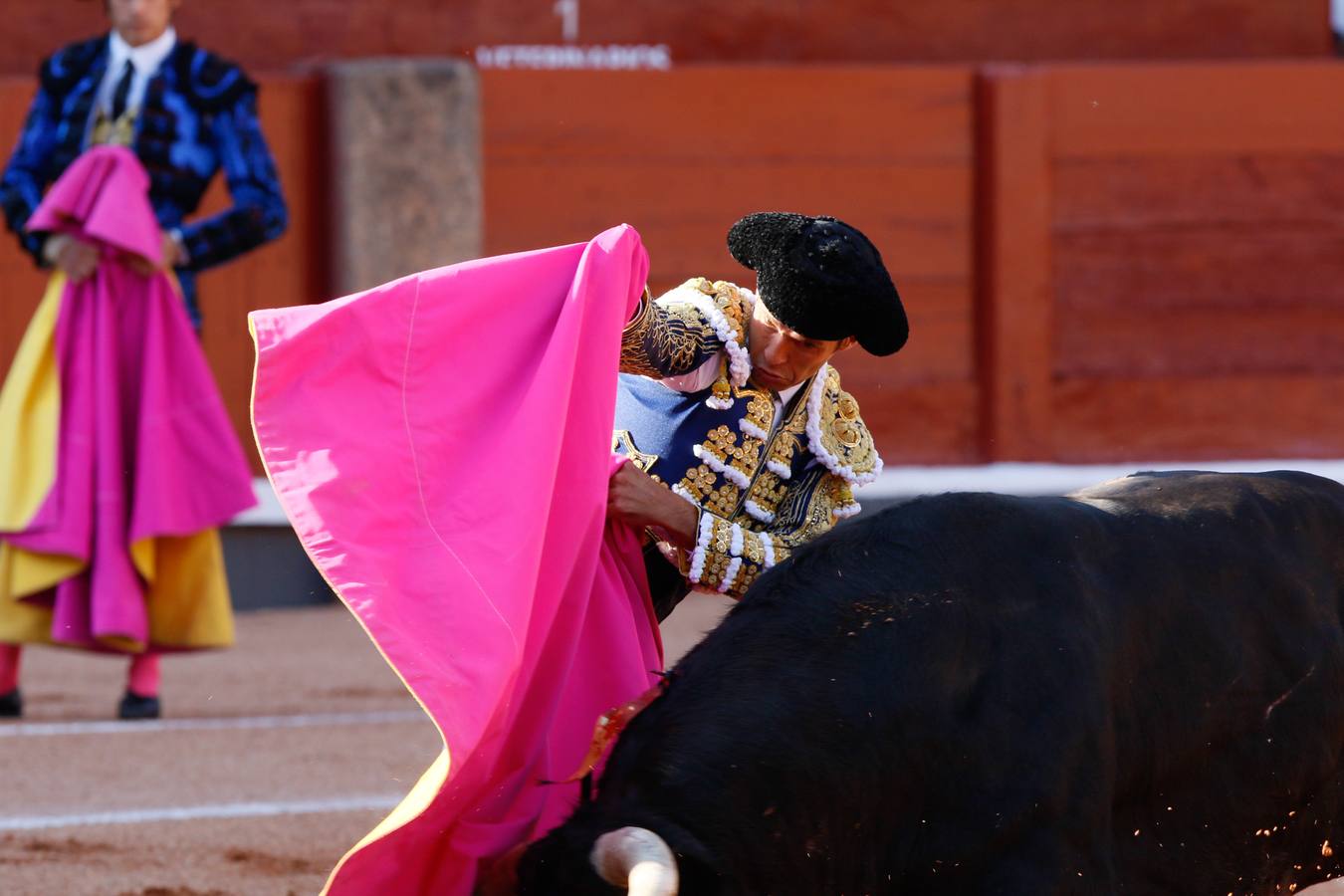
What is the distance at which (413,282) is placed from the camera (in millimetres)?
2322

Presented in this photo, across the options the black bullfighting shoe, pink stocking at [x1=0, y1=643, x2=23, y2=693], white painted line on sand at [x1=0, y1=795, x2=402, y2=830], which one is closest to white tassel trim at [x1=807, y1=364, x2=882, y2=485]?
white painted line on sand at [x1=0, y1=795, x2=402, y2=830]

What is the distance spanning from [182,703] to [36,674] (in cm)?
71

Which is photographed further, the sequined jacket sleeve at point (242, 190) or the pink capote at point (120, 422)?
the sequined jacket sleeve at point (242, 190)

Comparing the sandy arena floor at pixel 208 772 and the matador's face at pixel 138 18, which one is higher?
the matador's face at pixel 138 18

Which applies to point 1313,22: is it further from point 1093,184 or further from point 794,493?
point 794,493

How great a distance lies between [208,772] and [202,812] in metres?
0.36

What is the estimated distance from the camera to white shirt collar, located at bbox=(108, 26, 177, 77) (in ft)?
15.4

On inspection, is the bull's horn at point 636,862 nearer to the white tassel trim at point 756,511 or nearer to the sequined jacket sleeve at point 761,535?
the sequined jacket sleeve at point 761,535

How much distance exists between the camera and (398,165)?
677 centimetres

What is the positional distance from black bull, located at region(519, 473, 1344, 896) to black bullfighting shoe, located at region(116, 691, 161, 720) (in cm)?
261

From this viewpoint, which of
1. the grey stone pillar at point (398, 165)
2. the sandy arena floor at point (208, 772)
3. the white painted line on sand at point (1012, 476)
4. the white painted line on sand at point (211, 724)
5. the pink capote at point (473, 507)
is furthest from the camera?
the white painted line on sand at point (1012, 476)

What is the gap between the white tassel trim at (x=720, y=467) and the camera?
2475 mm

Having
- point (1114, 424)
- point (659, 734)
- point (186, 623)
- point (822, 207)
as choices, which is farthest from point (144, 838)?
point (1114, 424)

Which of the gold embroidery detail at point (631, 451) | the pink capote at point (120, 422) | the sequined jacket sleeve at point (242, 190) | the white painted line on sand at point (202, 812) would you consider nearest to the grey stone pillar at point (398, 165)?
the sequined jacket sleeve at point (242, 190)
